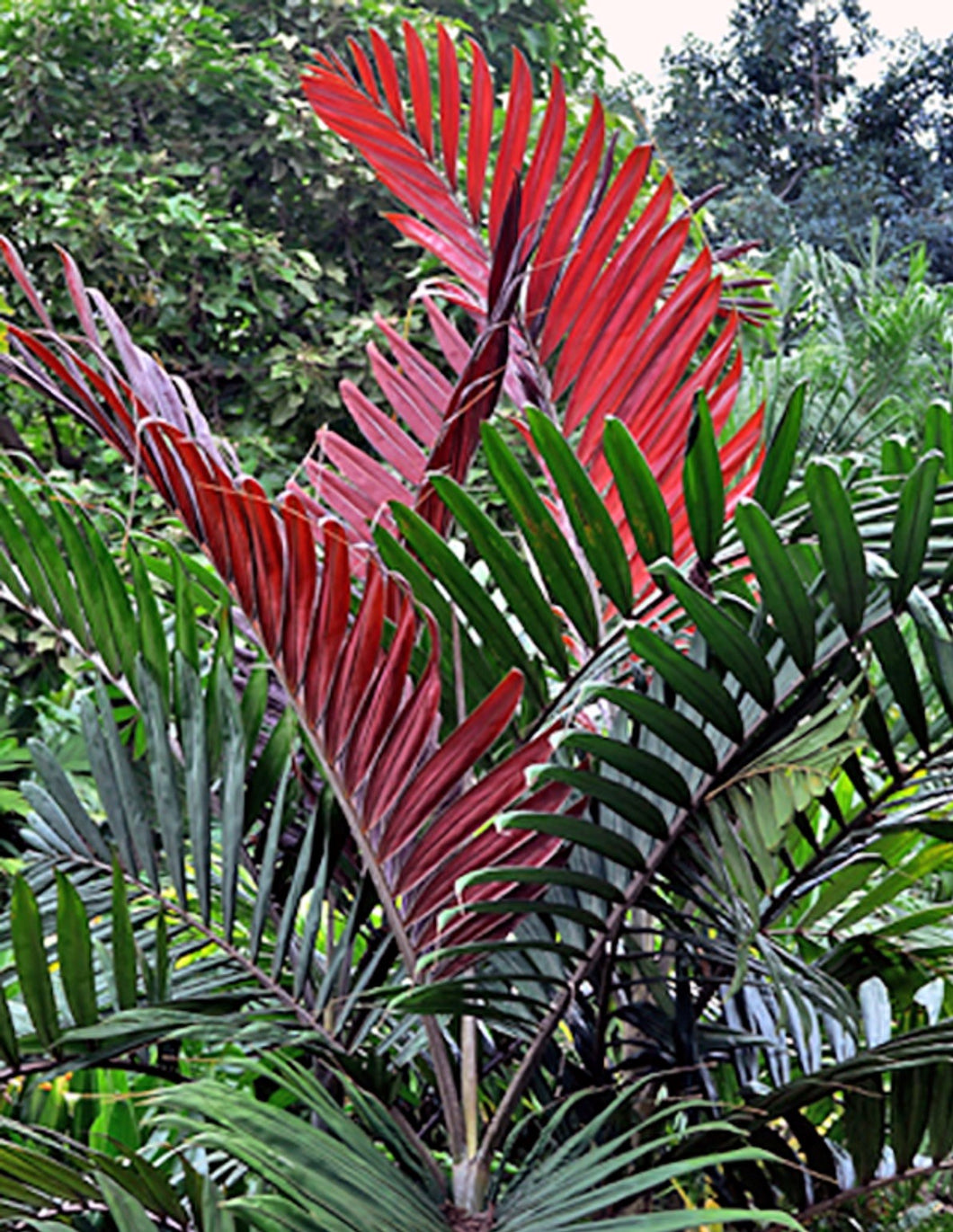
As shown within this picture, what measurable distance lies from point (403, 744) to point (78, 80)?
3.13m

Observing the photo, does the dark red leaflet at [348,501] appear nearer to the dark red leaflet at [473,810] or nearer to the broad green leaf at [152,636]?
the broad green leaf at [152,636]

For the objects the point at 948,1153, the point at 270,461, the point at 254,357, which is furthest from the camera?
the point at 254,357

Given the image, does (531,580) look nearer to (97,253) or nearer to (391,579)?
(391,579)

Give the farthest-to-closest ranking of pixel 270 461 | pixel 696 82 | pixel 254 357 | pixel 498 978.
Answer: pixel 696 82 → pixel 254 357 → pixel 270 461 → pixel 498 978

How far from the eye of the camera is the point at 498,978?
706 millimetres

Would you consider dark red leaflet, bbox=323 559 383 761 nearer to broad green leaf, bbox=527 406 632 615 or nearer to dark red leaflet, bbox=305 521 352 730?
dark red leaflet, bbox=305 521 352 730

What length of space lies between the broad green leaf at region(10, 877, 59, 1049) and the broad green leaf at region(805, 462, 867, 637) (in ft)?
1.46

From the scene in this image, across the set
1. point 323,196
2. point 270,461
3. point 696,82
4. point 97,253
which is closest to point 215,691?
point 270,461

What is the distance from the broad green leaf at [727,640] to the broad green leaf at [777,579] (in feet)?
0.06

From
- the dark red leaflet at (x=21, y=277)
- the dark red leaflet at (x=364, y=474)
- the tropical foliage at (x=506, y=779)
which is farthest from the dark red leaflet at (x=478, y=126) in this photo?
the dark red leaflet at (x=21, y=277)

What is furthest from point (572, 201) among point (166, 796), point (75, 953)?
point (75, 953)

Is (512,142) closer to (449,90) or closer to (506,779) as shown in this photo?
(449,90)

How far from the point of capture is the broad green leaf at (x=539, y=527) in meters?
0.70

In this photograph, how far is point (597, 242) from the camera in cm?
93
